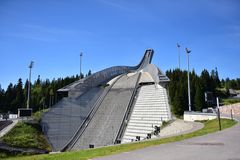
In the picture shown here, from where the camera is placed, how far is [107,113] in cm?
3916

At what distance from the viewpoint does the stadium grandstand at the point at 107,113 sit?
31.0 m

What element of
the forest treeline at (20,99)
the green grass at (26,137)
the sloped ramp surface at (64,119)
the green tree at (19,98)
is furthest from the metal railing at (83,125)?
the green tree at (19,98)

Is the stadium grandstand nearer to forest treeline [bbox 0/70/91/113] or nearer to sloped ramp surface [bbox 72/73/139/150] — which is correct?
sloped ramp surface [bbox 72/73/139/150]

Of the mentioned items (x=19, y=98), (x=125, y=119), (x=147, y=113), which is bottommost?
(x=125, y=119)

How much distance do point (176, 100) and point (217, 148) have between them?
30.4 m

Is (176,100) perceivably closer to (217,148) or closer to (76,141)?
(76,141)

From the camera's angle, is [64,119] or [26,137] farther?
[64,119]

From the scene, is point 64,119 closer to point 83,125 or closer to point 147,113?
point 83,125

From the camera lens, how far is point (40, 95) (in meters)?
70.9

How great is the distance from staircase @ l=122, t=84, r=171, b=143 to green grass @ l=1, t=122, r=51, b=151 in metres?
10.0

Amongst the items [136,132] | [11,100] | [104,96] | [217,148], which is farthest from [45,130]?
[11,100]

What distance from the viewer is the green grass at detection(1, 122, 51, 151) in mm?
25188

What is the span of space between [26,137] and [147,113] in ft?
55.7

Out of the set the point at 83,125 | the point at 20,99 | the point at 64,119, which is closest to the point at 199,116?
the point at 83,125
